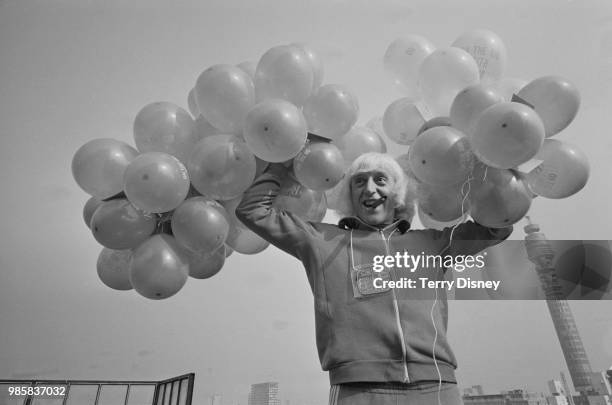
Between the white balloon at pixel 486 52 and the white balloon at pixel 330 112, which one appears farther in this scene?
the white balloon at pixel 486 52

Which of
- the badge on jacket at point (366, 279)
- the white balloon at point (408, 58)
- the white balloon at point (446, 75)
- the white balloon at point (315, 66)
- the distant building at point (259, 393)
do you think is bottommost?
the badge on jacket at point (366, 279)

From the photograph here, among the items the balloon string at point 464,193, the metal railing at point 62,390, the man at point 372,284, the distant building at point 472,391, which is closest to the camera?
the man at point 372,284

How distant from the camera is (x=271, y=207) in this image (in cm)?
118

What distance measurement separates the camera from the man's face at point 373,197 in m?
1.17

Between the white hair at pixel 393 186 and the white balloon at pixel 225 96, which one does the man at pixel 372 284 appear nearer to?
the white hair at pixel 393 186

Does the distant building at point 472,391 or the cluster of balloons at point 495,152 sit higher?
the cluster of balloons at point 495,152

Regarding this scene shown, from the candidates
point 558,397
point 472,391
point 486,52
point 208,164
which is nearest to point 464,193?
point 486,52

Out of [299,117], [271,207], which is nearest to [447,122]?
[299,117]

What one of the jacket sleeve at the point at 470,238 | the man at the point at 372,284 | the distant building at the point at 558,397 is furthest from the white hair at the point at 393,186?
the distant building at the point at 558,397

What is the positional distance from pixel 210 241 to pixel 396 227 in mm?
609

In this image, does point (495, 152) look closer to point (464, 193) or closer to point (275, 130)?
point (464, 193)

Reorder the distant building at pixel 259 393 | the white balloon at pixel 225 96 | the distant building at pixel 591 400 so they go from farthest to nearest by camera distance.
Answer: the distant building at pixel 591 400 → the distant building at pixel 259 393 → the white balloon at pixel 225 96

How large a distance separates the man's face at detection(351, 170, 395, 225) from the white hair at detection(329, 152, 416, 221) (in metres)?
0.02

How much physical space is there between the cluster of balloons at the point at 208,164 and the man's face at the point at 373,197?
87 millimetres
